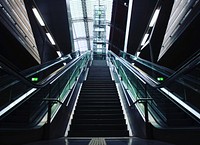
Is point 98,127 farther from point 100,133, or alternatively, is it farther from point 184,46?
point 184,46

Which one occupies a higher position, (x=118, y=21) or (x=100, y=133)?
(x=118, y=21)

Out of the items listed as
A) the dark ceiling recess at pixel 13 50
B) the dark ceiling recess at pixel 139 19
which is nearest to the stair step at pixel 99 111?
the dark ceiling recess at pixel 13 50

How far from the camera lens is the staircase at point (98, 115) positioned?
4027 mm

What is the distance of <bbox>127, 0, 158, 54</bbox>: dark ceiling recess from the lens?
9.83m

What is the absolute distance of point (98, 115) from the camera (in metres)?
4.56

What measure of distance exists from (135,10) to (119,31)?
699cm

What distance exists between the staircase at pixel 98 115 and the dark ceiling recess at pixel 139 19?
5.53 metres

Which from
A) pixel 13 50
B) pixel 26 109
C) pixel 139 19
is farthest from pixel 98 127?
pixel 139 19

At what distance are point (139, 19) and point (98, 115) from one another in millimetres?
8098

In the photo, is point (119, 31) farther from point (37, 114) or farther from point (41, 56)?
point (37, 114)

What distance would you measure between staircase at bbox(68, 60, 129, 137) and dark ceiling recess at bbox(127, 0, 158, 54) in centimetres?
553

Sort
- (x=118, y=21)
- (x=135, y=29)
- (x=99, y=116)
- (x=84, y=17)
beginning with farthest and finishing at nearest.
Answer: (x=84, y=17)
(x=118, y=21)
(x=135, y=29)
(x=99, y=116)

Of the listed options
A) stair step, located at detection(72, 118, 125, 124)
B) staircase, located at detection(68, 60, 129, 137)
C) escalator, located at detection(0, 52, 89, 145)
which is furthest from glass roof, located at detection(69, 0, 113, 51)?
escalator, located at detection(0, 52, 89, 145)

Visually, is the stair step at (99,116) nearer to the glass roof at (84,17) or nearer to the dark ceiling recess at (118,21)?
the dark ceiling recess at (118,21)
